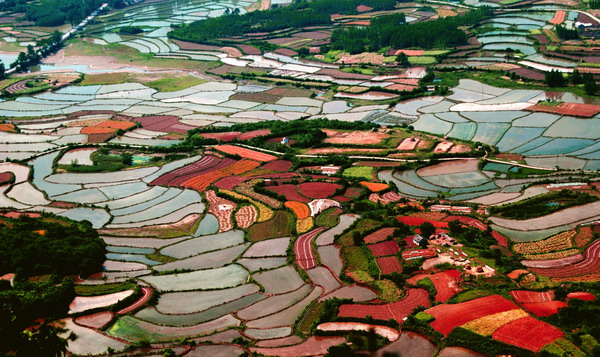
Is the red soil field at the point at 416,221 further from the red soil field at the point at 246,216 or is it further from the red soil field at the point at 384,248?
the red soil field at the point at 246,216

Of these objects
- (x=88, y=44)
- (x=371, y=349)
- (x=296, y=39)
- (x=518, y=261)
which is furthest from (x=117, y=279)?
(x=88, y=44)

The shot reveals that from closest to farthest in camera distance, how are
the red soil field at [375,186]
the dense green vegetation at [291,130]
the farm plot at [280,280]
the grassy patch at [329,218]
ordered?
the farm plot at [280,280] < the grassy patch at [329,218] < the red soil field at [375,186] < the dense green vegetation at [291,130]

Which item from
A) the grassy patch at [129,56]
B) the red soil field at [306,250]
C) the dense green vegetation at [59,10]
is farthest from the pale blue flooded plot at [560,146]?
the dense green vegetation at [59,10]

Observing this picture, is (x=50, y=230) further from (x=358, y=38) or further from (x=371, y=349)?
(x=358, y=38)

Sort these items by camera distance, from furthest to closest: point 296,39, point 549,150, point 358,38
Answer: point 296,39
point 358,38
point 549,150

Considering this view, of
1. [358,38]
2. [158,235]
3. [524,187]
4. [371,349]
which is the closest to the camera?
[371,349]

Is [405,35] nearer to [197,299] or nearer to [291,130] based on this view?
[291,130]
